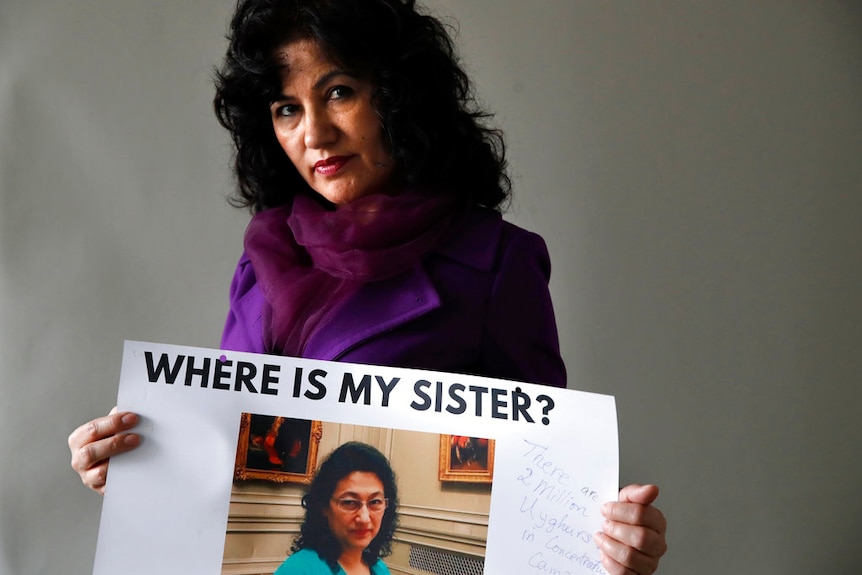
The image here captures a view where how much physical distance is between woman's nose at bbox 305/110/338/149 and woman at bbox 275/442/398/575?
39 cm

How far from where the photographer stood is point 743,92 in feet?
5.93

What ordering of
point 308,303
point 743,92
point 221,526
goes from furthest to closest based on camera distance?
point 743,92, point 308,303, point 221,526

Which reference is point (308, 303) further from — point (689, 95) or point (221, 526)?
point (689, 95)

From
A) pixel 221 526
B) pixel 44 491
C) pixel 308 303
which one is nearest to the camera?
pixel 221 526

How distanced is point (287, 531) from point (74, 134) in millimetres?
1254

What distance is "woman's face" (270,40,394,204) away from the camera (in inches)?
38.9

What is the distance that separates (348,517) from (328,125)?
470mm

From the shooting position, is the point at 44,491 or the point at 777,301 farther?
the point at 777,301

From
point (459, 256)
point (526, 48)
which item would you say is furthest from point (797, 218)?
point (459, 256)

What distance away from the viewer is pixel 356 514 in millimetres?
791

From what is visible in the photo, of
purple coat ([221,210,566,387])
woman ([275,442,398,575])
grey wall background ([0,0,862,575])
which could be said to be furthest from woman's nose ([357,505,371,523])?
grey wall background ([0,0,862,575])

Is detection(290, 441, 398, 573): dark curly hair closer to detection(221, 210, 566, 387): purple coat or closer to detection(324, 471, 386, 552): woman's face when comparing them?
detection(324, 471, 386, 552): woman's face

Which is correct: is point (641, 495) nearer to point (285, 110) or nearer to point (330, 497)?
point (330, 497)

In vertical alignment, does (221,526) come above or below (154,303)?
below
